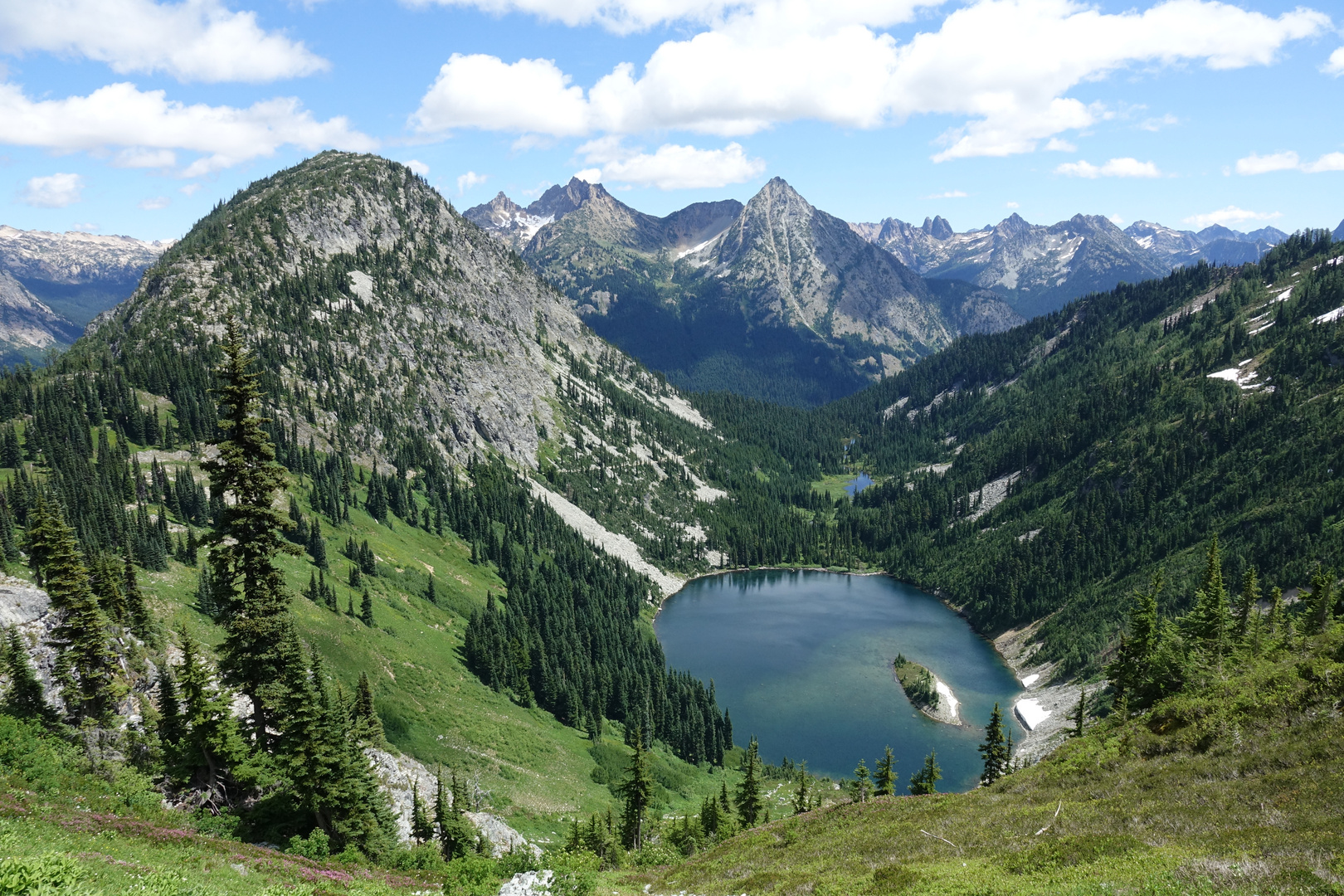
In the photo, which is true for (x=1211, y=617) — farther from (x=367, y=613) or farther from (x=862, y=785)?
(x=367, y=613)

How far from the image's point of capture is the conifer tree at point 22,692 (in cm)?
3369

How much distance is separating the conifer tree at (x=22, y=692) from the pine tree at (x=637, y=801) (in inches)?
1777

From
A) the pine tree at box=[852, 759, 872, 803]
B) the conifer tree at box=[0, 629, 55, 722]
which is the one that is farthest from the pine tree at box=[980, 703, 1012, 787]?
the conifer tree at box=[0, 629, 55, 722]

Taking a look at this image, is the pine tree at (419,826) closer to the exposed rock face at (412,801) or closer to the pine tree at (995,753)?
the exposed rock face at (412,801)

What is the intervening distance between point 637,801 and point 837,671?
8763 centimetres

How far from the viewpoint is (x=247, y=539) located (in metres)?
29.7

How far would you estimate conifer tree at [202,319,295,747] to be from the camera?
95.2 feet

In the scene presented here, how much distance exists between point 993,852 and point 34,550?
54.7 m

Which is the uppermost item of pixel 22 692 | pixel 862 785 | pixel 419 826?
pixel 22 692

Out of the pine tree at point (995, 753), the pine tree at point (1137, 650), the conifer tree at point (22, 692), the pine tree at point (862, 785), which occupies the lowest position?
the pine tree at point (862, 785)

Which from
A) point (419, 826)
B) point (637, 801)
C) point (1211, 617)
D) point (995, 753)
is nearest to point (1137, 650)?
point (1211, 617)

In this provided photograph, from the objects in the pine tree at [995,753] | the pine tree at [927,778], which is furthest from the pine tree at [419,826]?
the pine tree at [995,753]

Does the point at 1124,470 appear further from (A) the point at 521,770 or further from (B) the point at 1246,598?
(A) the point at 521,770

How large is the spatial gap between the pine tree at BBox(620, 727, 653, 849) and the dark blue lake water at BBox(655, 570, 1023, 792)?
50.0 m
